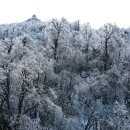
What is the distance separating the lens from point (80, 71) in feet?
199

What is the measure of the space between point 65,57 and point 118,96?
16039mm

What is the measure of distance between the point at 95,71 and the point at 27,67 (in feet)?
93.3

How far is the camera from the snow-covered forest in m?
31.7

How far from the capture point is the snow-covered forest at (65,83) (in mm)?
31719

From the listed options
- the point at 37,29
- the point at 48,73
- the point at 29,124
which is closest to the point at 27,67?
the point at 29,124

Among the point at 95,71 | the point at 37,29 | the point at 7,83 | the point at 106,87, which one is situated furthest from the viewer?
the point at 37,29

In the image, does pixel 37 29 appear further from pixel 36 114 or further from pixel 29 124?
pixel 29 124

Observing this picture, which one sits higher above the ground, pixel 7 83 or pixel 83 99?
pixel 7 83

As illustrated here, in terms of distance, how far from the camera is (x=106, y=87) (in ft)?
159

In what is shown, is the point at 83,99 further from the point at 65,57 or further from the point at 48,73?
the point at 65,57

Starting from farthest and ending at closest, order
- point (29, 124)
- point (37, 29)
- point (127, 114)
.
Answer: point (37, 29), point (127, 114), point (29, 124)

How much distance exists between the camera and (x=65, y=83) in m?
50.8

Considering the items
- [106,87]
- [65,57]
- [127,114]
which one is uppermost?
[65,57]

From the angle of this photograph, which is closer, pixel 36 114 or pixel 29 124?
pixel 29 124
